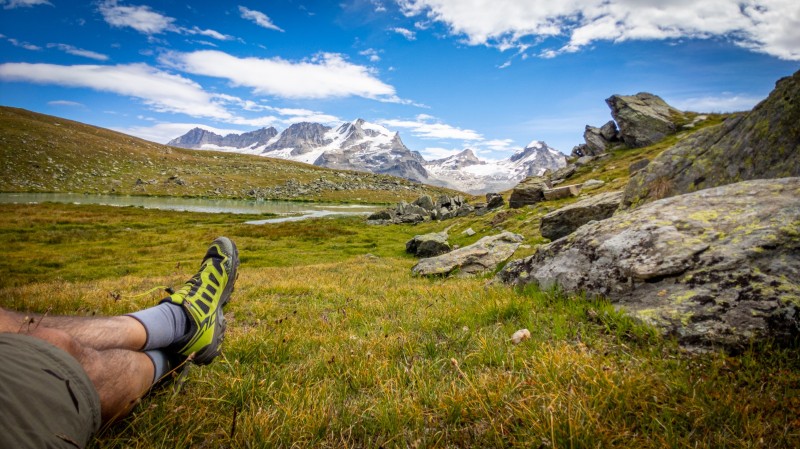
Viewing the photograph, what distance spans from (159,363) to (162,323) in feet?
1.47

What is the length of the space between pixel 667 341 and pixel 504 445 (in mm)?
2700

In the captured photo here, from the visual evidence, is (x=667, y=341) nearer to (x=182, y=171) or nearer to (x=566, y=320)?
(x=566, y=320)

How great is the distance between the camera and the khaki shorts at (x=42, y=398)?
1.81 m

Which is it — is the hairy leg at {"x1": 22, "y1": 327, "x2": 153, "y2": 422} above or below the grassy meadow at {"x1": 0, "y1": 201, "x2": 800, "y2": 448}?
above

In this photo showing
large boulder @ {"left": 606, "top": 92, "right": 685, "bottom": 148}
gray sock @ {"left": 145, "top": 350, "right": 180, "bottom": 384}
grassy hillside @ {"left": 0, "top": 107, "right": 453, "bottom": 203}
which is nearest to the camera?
gray sock @ {"left": 145, "top": 350, "right": 180, "bottom": 384}

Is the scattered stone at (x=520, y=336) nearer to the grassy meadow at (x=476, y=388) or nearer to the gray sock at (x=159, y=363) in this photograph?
the grassy meadow at (x=476, y=388)

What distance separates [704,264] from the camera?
175 inches

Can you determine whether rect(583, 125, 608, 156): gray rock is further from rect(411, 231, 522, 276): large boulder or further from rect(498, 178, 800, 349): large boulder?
rect(498, 178, 800, 349): large boulder

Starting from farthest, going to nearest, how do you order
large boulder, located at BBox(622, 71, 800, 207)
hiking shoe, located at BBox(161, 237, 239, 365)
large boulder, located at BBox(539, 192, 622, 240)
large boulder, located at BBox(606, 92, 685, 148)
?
large boulder, located at BBox(606, 92, 685, 148) → large boulder, located at BBox(539, 192, 622, 240) → large boulder, located at BBox(622, 71, 800, 207) → hiking shoe, located at BBox(161, 237, 239, 365)

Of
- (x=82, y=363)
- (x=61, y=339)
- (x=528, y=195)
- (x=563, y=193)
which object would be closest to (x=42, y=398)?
(x=82, y=363)

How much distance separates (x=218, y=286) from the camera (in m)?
5.79

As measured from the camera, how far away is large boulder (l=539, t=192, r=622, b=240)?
14.8 m

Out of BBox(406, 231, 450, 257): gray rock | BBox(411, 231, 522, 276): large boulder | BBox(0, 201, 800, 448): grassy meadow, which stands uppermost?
BBox(0, 201, 800, 448): grassy meadow

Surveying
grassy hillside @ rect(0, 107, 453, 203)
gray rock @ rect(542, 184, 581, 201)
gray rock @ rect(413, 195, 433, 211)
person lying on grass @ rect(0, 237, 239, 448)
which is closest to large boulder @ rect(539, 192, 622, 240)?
person lying on grass @ rect(0, 237, 239, 448)
